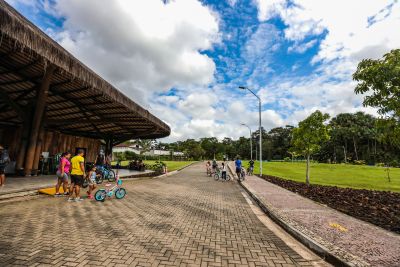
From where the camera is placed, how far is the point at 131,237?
521 centimetres

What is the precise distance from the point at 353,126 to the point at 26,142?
305 feet

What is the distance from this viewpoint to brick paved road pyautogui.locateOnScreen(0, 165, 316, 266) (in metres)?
4.16

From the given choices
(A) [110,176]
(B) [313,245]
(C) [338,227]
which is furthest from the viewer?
(A) [110,176]

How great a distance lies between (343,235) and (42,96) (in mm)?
14570

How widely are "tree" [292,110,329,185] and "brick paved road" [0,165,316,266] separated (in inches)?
488

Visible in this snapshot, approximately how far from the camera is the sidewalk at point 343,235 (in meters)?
4.48

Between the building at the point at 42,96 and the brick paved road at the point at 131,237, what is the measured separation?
17.8 feet

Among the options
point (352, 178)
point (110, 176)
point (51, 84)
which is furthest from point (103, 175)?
point (352, 178)

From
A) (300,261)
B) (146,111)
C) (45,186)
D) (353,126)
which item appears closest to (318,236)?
(300,261)

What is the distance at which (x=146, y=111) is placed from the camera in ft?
60.2

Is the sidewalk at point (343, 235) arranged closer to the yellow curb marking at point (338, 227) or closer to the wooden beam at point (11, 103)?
the yellow curb marking at point (338, 227)

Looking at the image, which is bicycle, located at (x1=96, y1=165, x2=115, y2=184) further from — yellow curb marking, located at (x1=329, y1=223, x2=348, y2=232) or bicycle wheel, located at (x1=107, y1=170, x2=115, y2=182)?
yellow curb marking, located at (x1=329, y1=223, x2=348, y2=232)

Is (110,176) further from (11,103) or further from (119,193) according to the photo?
(119,193)

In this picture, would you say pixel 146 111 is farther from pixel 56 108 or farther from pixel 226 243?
pixel 226 243
